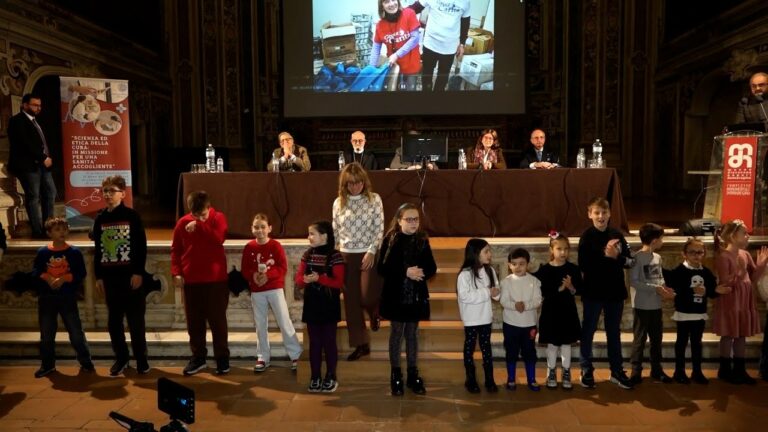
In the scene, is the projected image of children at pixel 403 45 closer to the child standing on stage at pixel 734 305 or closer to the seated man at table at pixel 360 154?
the seated man at table at pixel 360 154

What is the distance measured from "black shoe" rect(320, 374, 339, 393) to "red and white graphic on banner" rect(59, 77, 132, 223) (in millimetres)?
3912

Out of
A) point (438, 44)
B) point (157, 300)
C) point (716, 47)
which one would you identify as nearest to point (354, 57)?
point (438, 44)

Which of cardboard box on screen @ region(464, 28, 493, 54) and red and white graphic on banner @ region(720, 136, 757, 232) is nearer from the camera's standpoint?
red and white graphic on banner @ region(720, 136, 757, 232)

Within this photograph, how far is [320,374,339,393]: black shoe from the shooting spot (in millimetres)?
4254

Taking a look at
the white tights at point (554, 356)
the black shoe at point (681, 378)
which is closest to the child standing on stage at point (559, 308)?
the white tights at point (554, 356)

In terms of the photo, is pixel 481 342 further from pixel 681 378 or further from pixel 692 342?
pixel 692 342

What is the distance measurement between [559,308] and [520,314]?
0.29 metres

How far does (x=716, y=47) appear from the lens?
10000mm

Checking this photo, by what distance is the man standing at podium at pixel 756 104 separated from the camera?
6164mm

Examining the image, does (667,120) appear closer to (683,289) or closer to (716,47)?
(716,47)

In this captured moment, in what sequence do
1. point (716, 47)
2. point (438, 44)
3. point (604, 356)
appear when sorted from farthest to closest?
point (438, 44), point (716, 47), point (604, 356)

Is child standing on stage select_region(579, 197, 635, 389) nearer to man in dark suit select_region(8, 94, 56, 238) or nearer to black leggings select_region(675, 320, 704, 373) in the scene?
black leggings select_region(675, 320, 704, 373)

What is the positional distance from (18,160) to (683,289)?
21.8 feet

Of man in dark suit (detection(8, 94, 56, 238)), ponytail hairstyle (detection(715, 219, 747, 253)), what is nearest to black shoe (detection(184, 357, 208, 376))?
man in dark suit (detection(8, 94, 56, 238))
